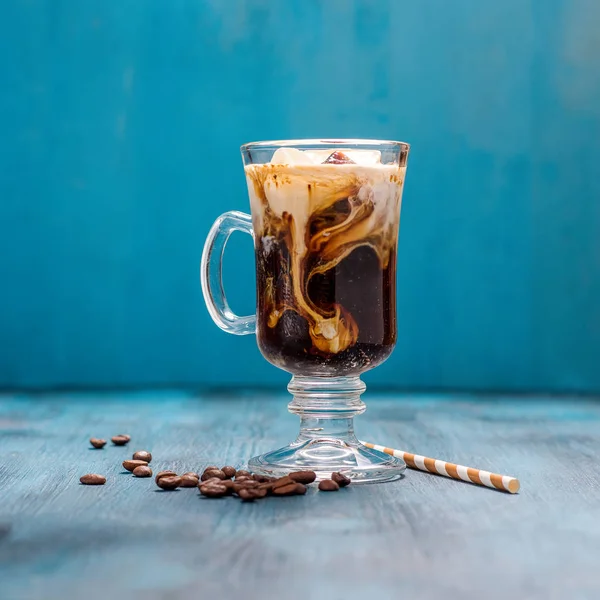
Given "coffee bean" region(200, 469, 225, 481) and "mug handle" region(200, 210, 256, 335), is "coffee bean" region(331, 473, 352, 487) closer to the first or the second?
"coffee bean" region(200, 469, 225, 481)

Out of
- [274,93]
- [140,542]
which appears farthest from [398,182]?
[274,93]

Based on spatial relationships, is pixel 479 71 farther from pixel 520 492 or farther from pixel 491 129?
pixel 520 492

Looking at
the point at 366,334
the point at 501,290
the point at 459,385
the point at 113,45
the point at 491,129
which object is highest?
the point at 113,45

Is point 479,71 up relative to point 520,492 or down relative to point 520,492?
up

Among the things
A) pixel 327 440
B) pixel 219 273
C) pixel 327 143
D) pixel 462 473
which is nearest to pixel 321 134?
pixel 219 273

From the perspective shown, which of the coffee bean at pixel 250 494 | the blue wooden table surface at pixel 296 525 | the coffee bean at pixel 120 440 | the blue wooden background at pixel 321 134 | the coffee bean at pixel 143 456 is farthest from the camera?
the blue wooden background at pixel 321 134

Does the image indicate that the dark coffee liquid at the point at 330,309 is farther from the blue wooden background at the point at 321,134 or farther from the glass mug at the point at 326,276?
the blue wooden background at the point at 321,134

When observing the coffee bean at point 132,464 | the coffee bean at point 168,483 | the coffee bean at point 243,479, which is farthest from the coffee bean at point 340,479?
the coffee bean at point 132,464
